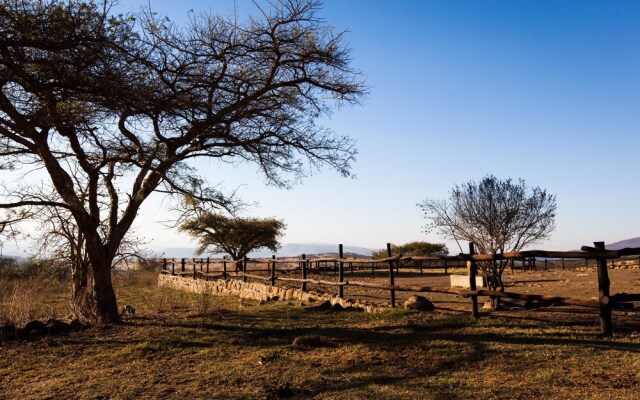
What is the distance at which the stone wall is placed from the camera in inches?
504

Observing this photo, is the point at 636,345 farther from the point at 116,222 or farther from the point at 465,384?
the point at 116,222

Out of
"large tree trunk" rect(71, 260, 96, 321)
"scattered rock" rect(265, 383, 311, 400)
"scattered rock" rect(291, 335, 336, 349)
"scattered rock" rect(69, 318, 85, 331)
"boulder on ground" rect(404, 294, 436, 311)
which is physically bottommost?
"scattered rock" rect(265, 383, 311, 400)

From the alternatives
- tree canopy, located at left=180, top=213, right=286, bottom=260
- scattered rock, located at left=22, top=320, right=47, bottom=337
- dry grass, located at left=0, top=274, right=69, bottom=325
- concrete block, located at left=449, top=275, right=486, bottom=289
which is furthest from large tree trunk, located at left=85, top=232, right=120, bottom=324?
tree canopy, located at left=180, top=213, right=286, bottom=260

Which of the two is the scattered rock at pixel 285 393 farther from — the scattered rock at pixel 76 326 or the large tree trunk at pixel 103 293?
the large tree trunk at pixel 103 293

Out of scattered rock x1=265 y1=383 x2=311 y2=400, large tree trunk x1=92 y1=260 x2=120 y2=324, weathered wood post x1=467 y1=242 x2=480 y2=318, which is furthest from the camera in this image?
large tree trunk x1=92 y1=260 x2=120 y2=324

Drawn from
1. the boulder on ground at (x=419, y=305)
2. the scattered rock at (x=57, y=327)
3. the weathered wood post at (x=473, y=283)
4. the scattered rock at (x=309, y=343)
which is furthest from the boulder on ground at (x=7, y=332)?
the weathered wood post at (x=473, y=283)

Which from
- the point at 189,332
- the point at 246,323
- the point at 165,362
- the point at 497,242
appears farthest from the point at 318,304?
the point at 165,362

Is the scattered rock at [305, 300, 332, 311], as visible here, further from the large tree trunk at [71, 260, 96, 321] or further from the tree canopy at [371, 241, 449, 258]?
the tree canopy at [371, 241, 449, 258]

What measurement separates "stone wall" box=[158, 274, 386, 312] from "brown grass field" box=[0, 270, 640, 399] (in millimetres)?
1488

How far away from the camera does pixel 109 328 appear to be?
36.3ft

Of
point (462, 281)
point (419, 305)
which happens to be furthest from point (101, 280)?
point (462, 281)

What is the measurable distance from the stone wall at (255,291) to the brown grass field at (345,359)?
1488 millimetres

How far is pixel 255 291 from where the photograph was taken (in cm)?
1811

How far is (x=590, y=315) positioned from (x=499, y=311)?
5.39 ft
